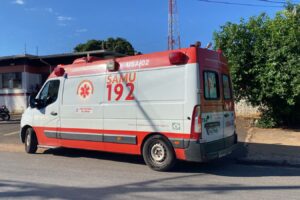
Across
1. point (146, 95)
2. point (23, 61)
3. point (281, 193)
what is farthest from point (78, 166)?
point (23, 61)

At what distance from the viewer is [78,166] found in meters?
8.85

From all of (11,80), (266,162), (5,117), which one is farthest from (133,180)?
(11,80)

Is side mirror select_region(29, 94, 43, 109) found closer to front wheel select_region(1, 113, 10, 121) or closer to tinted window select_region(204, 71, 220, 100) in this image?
tinted window select_region(204, 71, 220, 100)

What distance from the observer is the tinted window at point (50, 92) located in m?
10.3

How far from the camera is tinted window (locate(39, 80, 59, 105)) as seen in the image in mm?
10273

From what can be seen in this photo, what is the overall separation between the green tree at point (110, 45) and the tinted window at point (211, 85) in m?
43.8

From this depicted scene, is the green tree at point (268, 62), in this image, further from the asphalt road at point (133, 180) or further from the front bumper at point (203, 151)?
the front bumper at point (203, 151)

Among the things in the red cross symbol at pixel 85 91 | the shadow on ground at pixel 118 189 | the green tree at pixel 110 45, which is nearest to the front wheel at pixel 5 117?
the red cross symbol at pixel 85 91

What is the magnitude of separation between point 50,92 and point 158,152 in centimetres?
393

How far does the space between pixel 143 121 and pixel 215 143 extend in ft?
5.35

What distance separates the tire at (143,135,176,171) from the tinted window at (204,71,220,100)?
4.36 feet

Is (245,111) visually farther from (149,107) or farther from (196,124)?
(196,124)

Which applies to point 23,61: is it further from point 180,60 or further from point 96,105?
point 180,60

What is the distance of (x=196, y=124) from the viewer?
297 inches
